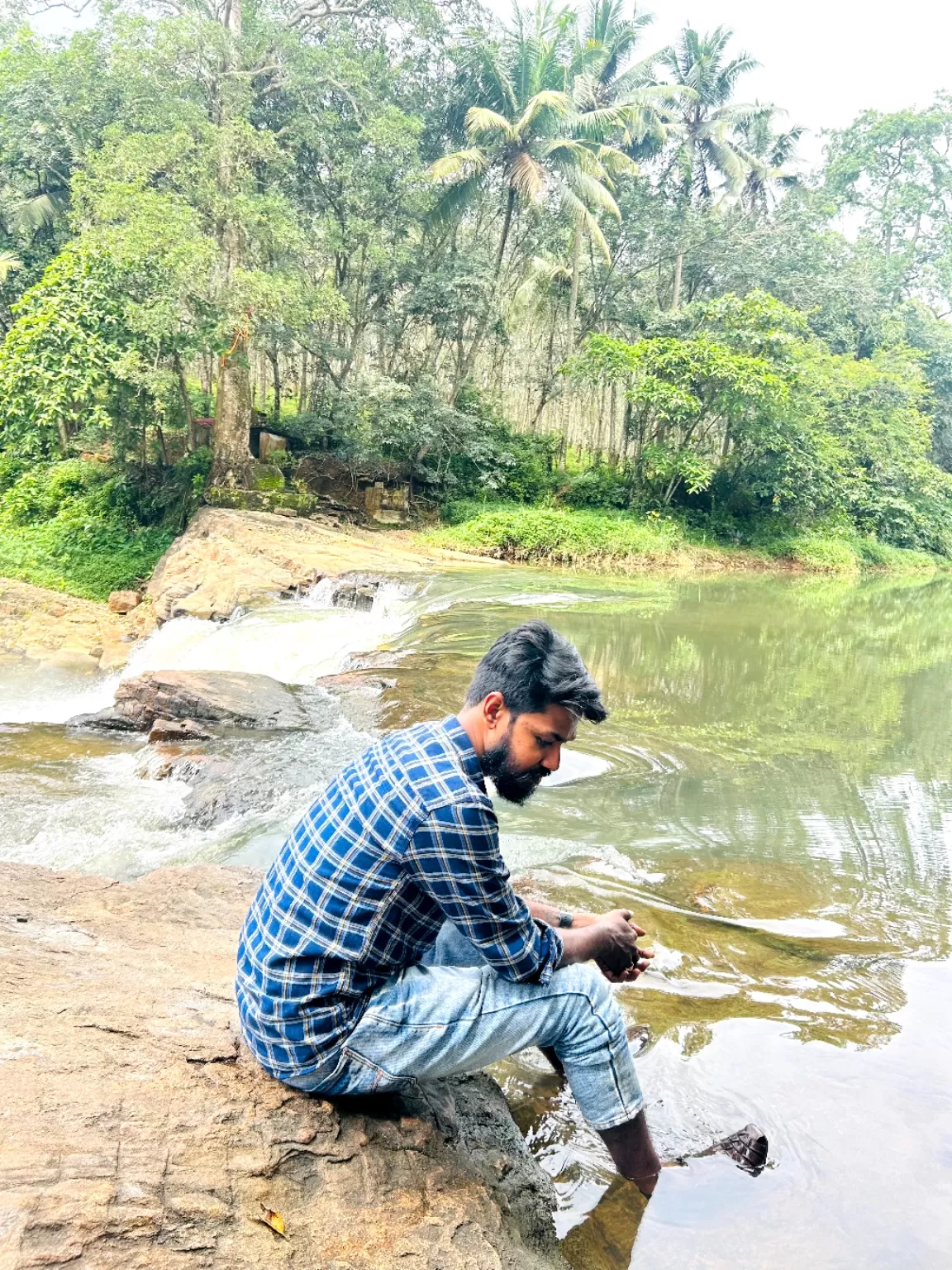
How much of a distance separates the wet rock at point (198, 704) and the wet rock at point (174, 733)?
17 cm

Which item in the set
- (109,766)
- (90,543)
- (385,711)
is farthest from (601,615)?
(90,543)

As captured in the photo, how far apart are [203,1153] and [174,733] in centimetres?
543

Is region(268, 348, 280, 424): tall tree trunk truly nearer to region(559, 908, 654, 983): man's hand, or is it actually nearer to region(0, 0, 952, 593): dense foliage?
region(0, 0, 952, 593): dense foliage

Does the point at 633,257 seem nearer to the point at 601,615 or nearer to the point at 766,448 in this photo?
the point at 766,448

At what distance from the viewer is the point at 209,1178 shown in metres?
1.77

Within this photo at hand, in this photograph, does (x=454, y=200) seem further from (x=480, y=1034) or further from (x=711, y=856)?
(x=480, y=1034)

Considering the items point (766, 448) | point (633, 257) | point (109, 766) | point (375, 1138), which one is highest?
point (633, 257)

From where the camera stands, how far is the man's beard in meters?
2.02

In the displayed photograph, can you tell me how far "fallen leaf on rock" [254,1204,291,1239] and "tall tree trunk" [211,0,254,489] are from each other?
14.8 metres

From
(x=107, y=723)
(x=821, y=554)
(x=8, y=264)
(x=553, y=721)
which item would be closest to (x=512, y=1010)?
(x=553, y=721)

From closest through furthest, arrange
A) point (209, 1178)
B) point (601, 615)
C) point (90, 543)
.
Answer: point (209, 1178), point (601, 615), point (90, 543)

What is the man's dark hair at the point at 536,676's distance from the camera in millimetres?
2027

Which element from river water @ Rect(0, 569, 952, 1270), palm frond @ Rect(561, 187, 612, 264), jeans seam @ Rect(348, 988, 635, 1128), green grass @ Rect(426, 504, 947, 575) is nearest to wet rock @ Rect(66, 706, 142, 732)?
river water @ Rect(0, 569, 952, 1270)

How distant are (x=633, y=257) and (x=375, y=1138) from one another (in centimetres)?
2581
